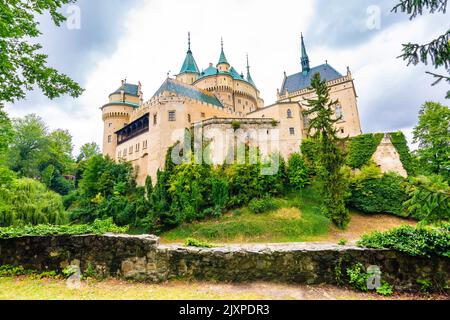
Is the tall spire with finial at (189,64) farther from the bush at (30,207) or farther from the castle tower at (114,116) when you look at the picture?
the bush at (30,207)

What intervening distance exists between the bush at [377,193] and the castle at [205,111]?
714 centimetres

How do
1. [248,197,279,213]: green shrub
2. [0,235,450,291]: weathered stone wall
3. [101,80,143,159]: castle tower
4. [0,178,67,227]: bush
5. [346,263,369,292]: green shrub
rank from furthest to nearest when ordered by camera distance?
[101,80,143,159]: castle tower → [248,197,279,213]: green shrub → [0,178,67,227]: bush → [0,235,450,291]: weathered stone wall → [346,263,369,292]: green shrub

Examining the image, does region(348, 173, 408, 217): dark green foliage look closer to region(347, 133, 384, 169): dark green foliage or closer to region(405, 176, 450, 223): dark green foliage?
region(347, 133, 384, 169): dark green foliage

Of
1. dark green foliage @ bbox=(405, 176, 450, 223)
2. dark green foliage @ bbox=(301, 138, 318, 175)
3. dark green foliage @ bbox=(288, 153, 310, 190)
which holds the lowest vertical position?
dark green foliage @ bbox=(405, 176, 450, 223)

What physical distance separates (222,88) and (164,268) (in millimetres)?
38224

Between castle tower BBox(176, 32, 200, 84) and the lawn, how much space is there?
33710mm

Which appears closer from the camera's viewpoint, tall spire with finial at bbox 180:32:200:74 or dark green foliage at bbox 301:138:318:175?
dark green foliage at bbox 301:138:318:175

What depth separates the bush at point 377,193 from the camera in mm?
20719

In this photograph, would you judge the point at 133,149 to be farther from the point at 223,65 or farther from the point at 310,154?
the point at 223,65

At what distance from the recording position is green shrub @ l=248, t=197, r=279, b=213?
2046 cm

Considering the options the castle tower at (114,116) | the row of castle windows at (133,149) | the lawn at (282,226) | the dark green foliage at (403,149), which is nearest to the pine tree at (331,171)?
the lawn at (282,226)

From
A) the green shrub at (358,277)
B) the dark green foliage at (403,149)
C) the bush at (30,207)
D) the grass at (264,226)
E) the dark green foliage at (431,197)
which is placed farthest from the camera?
the dark green foliage at (403,149)

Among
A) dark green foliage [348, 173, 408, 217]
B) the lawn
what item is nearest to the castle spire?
dark green foliage [348, 173, 408, 217]
